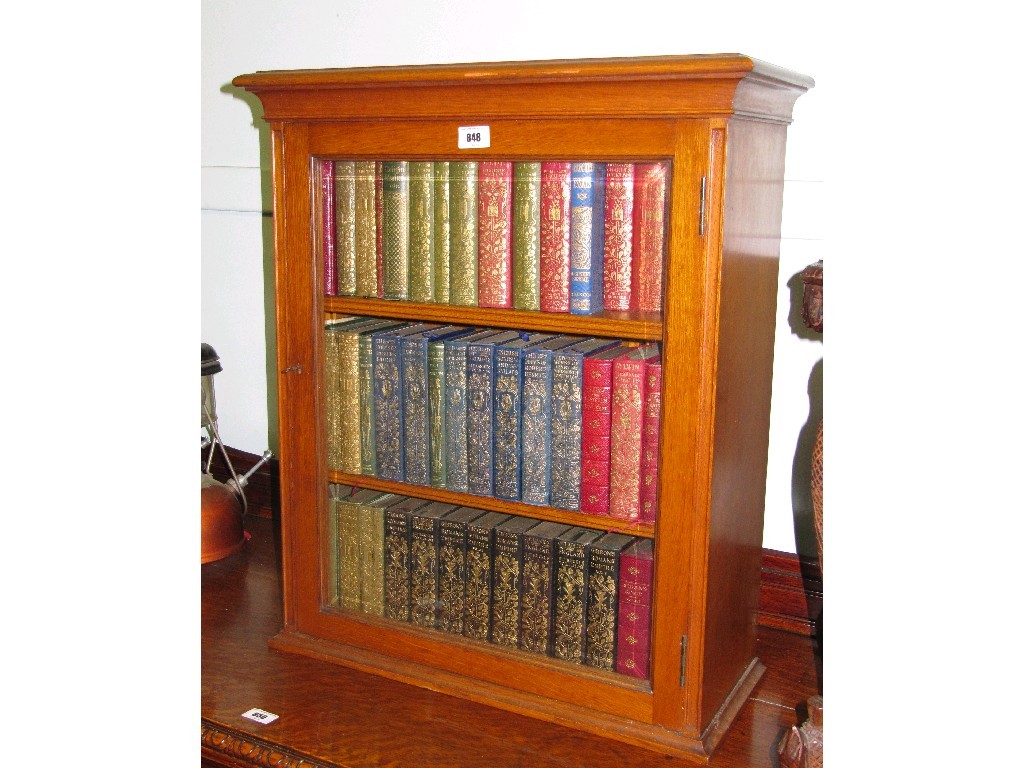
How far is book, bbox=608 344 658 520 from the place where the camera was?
1450 mm

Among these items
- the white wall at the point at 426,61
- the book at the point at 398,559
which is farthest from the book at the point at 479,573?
the white wall at the point at 426,61

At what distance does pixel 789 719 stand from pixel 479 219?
93 cm

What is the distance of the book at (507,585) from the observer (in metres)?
1.60

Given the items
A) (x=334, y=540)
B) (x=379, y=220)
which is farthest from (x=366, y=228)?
(x=334, y=540)

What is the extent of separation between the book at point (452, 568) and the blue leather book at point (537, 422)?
133 mm

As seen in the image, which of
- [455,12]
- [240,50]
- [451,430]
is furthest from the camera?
[240,50]

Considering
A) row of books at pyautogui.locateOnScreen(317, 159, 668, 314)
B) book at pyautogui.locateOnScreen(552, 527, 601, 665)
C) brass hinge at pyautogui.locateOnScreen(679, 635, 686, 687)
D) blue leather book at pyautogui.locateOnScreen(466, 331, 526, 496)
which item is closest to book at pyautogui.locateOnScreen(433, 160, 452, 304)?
row of books at pyautogui.locateOnScreen(317, 159, 668, 314)

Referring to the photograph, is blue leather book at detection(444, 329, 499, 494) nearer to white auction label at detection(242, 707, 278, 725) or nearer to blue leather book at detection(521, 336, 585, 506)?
blue leather book at detection(521, 336, 585, 506)

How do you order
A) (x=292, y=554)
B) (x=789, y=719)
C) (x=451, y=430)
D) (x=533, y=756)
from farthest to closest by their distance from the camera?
(x=292, y=554) → (x=451, y=430) → (x=789, y=719) → (x=533, y=756)

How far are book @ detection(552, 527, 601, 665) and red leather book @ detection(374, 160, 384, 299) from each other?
1.71ft
